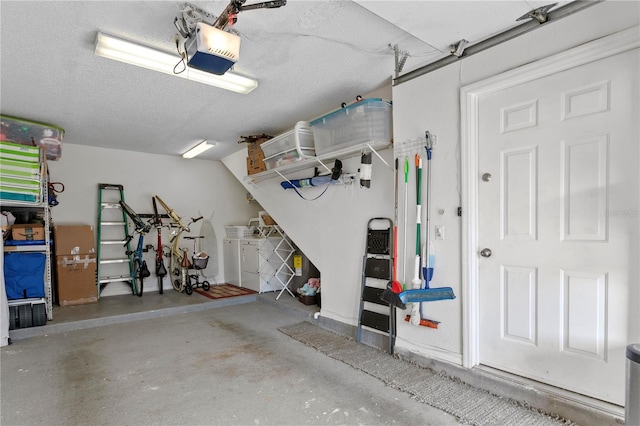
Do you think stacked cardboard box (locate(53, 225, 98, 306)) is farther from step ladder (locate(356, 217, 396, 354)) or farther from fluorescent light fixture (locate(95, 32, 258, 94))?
step ladder (locate(356, 217, 396, 354))

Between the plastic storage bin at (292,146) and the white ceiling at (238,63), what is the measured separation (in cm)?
29

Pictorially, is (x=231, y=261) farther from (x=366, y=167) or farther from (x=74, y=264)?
(x=366, y=167)

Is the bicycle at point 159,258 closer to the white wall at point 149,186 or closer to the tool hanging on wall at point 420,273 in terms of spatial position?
the white wall at point 149,186

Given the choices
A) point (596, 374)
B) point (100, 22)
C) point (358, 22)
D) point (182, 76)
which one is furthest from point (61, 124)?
point (596, 374)

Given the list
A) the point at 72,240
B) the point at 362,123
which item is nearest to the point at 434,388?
the point at 362,123

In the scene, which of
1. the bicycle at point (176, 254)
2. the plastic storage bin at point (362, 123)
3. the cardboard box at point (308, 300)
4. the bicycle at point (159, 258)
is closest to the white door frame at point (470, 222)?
the plastic storage bin at point (362, 123)

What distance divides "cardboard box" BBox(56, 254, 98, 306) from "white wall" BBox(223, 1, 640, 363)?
3280 millimetres

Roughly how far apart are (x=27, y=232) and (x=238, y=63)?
334 cm

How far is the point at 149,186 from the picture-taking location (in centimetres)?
594

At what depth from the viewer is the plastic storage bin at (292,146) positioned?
370 centimetres

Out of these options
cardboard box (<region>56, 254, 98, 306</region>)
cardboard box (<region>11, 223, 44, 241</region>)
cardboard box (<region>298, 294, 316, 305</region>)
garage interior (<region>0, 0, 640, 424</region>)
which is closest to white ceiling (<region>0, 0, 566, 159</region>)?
garage interior (<region>0, 0, 640, 424</region>)

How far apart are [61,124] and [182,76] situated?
2366 millimetres

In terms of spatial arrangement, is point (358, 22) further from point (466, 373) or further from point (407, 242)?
point (466, 373)

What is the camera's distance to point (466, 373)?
2449 millimetres
